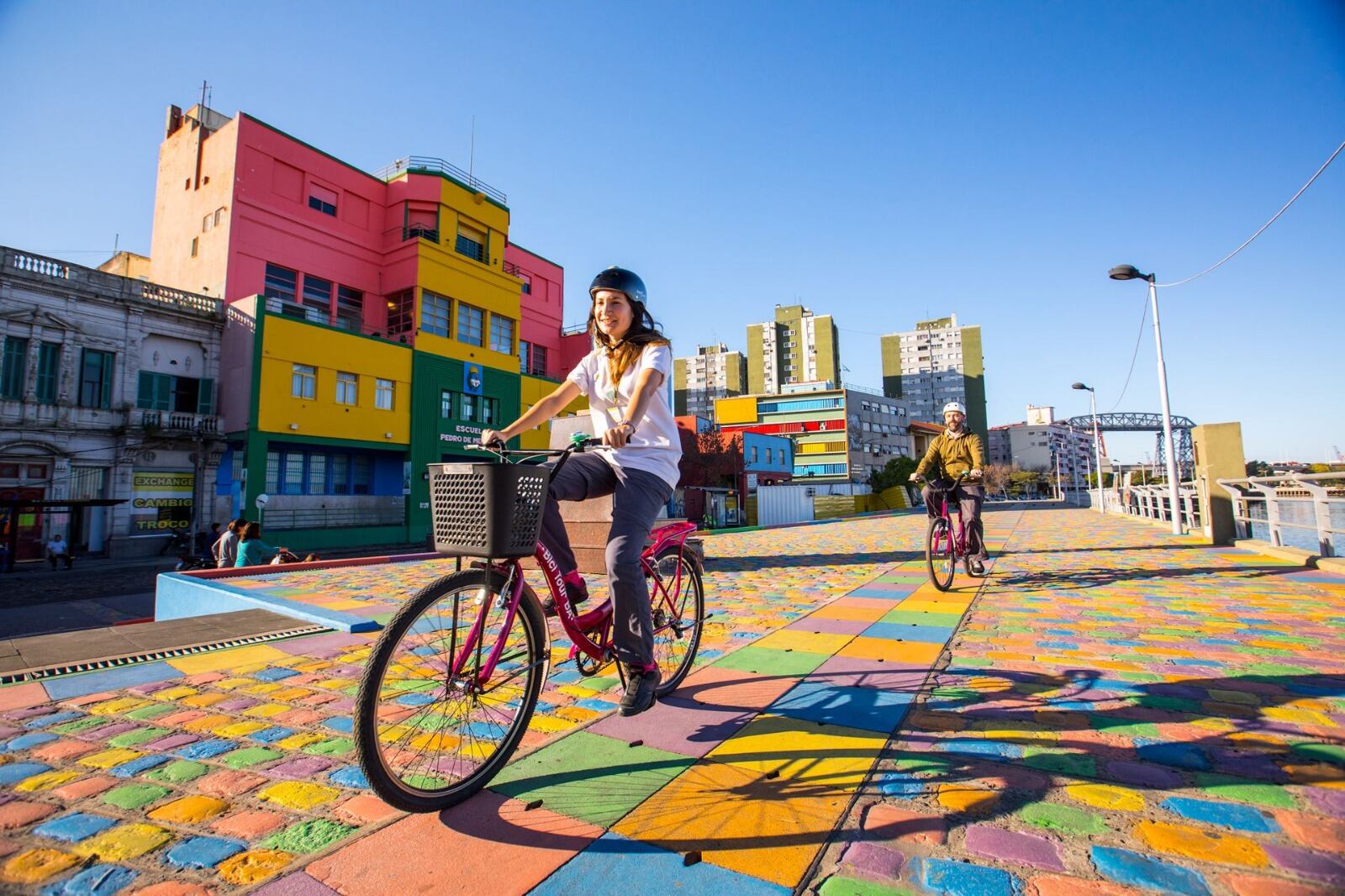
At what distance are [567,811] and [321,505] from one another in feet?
90.6

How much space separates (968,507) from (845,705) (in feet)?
14.8

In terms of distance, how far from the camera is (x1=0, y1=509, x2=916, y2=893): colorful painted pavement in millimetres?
1669

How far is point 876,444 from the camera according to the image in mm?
86688

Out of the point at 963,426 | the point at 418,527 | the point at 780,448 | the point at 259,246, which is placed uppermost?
the point at 259,246

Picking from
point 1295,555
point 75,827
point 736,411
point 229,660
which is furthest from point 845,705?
point 736,411

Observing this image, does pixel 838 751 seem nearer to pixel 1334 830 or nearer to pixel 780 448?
pixel 1334 830

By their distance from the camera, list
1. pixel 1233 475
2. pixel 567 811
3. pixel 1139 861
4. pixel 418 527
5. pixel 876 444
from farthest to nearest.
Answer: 1. pixel 876 444
2. pixel 418 527
3. pixel 1233 475
4. pixel 567 811
5. pixel 1139 861

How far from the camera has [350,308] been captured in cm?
2847

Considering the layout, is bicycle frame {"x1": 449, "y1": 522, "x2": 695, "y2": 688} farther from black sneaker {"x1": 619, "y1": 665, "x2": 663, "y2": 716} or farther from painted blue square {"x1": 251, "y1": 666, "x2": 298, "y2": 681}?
painted blue square {"x1": 251, "y1": 666, "x2": 298, "y2": 681}

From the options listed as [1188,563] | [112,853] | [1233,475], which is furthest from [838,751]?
[1233,475]

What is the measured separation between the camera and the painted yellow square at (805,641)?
3.99 meters

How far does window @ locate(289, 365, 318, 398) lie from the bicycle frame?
25.6 m

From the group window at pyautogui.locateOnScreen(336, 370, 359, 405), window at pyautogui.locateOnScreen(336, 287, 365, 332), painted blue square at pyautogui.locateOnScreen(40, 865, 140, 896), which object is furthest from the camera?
window at pyautogui.locateOnScreen(336, 287, 365, 332)

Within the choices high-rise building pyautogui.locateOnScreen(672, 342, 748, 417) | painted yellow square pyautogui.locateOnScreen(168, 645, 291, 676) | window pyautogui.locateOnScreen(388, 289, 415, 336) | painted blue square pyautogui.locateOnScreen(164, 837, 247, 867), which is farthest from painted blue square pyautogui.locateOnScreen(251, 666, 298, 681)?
high-rise building pyautogui.locateOnScreen(672, 342, 748, 417)
